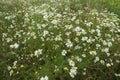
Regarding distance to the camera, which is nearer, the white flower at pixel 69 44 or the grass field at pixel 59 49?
the grass field at pixel 59 49

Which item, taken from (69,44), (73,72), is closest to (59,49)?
(69,44)

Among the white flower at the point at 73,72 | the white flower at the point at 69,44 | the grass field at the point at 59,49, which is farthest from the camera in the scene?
the white flower at the point at 69,44

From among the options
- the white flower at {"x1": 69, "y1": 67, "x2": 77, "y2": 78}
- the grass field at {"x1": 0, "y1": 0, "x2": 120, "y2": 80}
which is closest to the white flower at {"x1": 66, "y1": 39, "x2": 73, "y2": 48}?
the grass field at {"x1": 0, "y1": 0, "x2": 120, "y2": 80}

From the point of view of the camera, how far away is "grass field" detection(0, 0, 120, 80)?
148 inches

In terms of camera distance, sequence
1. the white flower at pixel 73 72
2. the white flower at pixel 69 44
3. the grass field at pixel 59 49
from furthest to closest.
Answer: the white flower at pixel 69 44, the grass field at pixel 59 49, the white flower at pixel 73 72

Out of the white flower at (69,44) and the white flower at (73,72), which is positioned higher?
the white flower at (69,44)

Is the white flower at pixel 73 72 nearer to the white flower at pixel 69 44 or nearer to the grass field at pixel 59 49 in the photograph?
the grass field at pixel 59 49

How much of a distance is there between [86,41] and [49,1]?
274 cm

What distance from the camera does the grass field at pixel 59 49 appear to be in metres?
3.76

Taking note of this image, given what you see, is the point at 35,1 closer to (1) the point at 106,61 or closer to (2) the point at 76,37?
(2) the point at 76,37

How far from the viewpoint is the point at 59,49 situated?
13.1 ft

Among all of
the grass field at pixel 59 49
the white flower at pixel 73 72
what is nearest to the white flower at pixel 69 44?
the grass field at pixel 59 49

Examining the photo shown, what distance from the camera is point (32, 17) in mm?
5098

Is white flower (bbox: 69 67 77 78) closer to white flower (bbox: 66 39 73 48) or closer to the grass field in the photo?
the grass field
